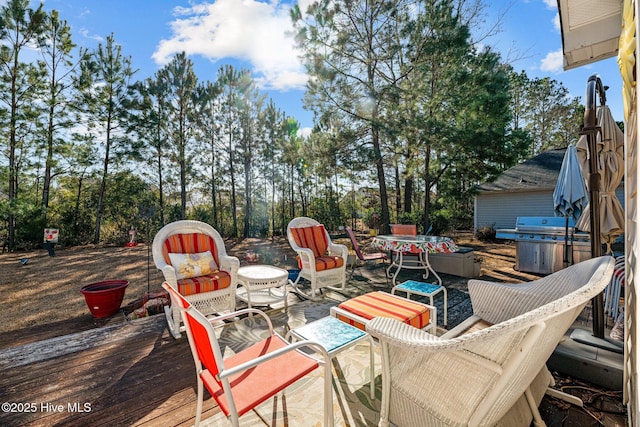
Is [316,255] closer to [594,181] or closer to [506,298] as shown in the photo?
[506,298]

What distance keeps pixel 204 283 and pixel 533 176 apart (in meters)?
11.9

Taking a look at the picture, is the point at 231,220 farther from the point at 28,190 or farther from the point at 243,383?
the point at 243,383

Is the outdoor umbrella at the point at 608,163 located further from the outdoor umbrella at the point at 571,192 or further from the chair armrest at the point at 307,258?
the chair armrest at the point at 307,258

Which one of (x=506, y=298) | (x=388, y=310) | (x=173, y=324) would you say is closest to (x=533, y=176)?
(x=506, y=298)

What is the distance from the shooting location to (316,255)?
439 centimetres

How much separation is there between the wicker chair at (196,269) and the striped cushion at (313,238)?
1171 mm

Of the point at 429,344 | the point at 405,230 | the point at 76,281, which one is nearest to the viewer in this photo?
the point at 429,344

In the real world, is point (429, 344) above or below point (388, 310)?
above

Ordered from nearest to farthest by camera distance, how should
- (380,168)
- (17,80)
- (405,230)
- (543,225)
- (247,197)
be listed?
(405,230) → (543,225) → (17,80) → (380,168) → (247,197)

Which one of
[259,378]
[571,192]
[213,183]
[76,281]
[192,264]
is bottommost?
[76,281]

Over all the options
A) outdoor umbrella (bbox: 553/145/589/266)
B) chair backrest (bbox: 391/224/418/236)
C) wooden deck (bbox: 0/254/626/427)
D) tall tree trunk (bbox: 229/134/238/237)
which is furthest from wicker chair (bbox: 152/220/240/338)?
tall tree trunk (bbox: 229/134/238/237)

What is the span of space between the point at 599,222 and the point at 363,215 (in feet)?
35.7

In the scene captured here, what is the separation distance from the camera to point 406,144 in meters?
8.26

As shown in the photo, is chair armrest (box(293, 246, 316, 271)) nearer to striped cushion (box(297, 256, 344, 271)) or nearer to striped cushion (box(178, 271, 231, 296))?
striped cushion (box(297, 256, 344, 271))
